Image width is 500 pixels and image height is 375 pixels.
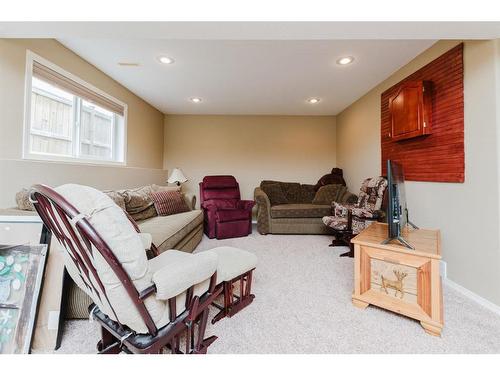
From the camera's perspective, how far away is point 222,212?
3328 mm

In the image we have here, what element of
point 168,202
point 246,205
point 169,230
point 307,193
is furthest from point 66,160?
point 307,193

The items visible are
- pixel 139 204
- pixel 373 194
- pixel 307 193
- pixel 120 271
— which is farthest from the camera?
pixel 307 193

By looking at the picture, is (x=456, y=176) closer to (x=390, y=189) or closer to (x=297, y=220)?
(x=390, y=189)

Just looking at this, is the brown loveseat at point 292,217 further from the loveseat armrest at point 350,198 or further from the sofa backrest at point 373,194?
the sofa backrest at point 373,194

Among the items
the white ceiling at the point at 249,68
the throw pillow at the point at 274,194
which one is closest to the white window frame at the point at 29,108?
the white ceiling at the point at 249,68

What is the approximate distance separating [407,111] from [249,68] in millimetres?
1799

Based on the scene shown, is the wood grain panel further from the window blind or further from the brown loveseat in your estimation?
the window blind

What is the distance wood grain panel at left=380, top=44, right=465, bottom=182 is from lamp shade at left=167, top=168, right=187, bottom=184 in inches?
142


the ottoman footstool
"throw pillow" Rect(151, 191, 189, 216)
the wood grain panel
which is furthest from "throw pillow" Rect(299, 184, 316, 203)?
the ottoman footstool

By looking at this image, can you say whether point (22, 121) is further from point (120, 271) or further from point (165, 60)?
point (120, 271)

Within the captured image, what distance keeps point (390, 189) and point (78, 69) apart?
3217mm

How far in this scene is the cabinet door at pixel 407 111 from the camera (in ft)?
6.87

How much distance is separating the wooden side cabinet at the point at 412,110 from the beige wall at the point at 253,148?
2113mm

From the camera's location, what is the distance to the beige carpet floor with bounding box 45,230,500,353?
3.92 feet
